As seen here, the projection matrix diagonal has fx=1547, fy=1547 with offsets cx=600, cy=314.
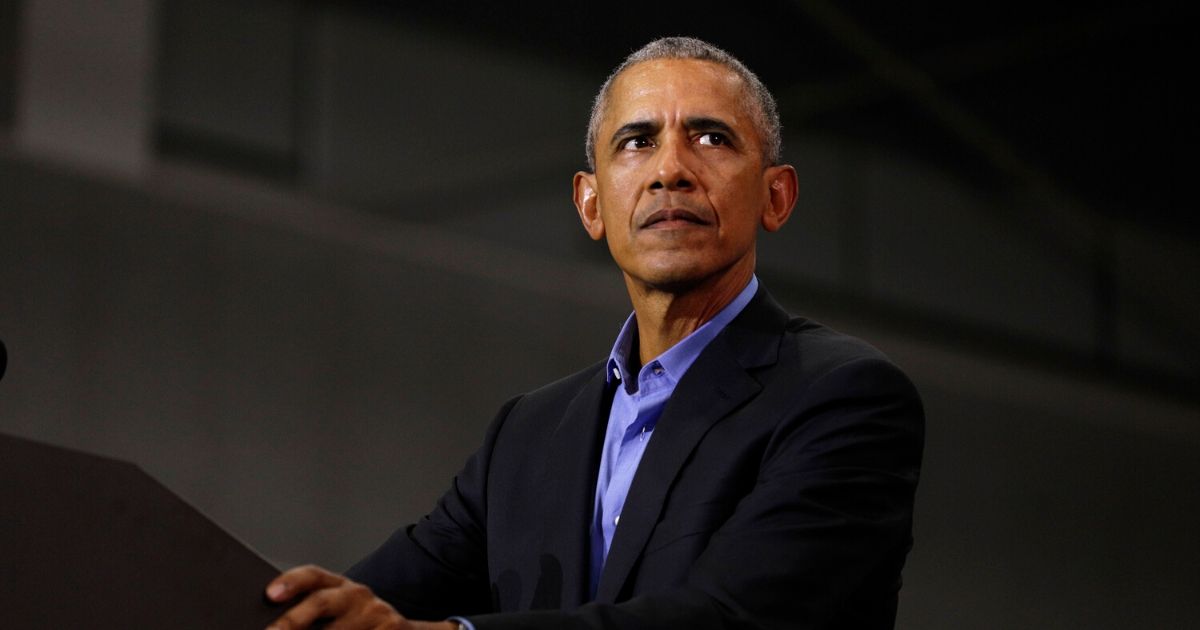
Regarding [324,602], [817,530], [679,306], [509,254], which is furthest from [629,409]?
[509,254]

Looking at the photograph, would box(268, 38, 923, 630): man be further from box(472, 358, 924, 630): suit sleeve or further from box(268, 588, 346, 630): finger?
box(268, 588, 346, 630): finger

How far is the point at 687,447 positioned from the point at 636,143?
379mm

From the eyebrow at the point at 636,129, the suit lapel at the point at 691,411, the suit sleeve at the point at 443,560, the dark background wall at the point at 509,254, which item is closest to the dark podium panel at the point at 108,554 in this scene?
the suit lapel at the point at 691,411

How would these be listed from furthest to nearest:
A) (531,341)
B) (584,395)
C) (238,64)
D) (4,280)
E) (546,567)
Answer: (531,341) < (238,64) < (4,280) < (584,395) < (546,567)

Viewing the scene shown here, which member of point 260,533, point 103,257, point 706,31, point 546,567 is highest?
point 706,31

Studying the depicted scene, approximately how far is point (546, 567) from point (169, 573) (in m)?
0.57

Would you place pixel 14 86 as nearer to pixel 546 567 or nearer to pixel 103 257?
pixel 103 257

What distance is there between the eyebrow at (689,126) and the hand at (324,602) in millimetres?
751

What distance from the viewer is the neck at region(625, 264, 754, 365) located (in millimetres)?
1646

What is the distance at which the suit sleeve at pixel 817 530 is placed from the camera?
4.06 feet

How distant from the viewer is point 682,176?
1598mm

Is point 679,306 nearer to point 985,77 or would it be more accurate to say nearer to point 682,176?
point 682,176

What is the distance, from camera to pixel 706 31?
15.4 ft

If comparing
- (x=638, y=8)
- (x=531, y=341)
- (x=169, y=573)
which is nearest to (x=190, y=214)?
(x=531, y=341)
